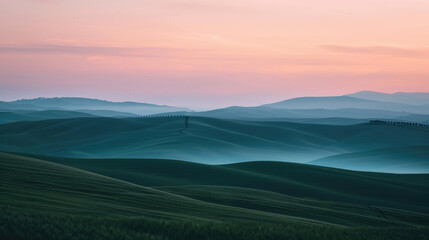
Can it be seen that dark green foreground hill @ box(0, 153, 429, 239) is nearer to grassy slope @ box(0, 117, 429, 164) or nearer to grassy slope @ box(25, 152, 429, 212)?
grassy slope @ box(25, 152, 429, 212)

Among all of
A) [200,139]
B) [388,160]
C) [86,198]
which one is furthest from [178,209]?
[200,139]

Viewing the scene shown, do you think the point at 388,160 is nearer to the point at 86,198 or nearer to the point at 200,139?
the point at 200,139

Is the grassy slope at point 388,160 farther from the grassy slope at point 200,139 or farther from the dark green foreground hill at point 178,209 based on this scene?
the dark green foreground hill at point 178,209

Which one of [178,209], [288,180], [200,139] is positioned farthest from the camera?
[200,139]

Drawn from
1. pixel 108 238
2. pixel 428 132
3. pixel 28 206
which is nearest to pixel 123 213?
pixel 28 206

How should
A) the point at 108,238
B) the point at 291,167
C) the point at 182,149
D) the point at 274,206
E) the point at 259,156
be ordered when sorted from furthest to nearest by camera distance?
the point at 259,156, the point at 182,149, the point at 291,167, the point at 274,206, the point at 108,238

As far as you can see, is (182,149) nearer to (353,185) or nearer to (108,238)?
(353,185)

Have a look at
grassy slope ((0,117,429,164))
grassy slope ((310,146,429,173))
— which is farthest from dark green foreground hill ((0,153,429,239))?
grassy slope ((0,117,429,164))
